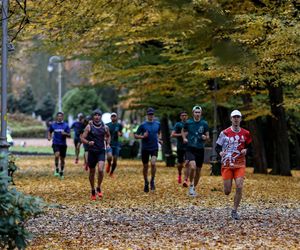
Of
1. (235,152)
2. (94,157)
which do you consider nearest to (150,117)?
(94,157)

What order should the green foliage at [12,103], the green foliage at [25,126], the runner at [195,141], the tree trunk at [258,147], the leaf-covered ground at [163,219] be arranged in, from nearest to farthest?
the leaf-covered ground at [163,219]
the runner at [195,141]
the tree trunk at [258,147]
the green foliage at [25,126]
the green foliage at [12,103]

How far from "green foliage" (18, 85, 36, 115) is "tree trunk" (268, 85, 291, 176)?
224 feet

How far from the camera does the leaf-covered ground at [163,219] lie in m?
10.2

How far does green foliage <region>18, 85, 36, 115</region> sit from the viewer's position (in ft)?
305

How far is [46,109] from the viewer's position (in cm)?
9344

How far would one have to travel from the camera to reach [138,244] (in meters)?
10.1

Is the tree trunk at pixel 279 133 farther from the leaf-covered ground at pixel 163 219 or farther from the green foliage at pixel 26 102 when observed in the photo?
the green foliage at pixel 26 102

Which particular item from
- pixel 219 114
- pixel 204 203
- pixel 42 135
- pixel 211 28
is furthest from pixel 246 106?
pixel 42 135

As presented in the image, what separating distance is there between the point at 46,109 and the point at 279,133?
69.1 meters

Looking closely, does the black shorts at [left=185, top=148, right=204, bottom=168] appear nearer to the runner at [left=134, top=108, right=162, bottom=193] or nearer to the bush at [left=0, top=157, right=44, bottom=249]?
the runner at [left=134, top=108, right=162, bottom=193]

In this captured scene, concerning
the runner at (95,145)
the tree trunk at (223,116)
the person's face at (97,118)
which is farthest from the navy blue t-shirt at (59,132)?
the tree trunk at (223,116)

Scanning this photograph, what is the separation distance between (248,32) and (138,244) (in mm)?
8824

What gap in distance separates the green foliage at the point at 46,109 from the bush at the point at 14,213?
3365 inches

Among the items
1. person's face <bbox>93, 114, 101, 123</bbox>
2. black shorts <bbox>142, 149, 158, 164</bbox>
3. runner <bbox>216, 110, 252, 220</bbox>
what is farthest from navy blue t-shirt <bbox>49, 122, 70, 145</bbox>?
runner <bbox>216, 110, 252, 220</bbox>
